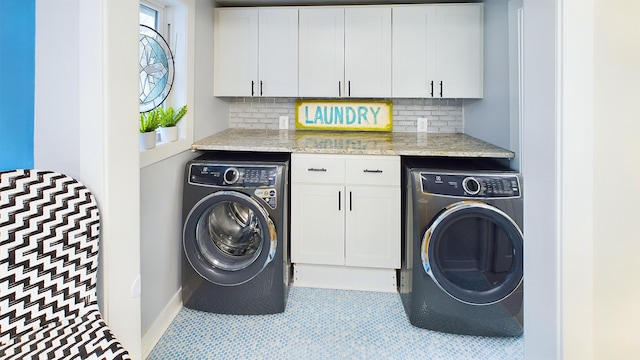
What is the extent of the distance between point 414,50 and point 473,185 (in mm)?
1333

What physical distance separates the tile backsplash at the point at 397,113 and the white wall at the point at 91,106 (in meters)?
2.17

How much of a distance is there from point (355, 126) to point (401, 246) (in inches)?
47.7

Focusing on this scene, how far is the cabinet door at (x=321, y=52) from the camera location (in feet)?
9.59

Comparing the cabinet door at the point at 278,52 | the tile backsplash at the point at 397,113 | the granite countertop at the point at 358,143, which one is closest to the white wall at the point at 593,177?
the granite countertop at the point at 358,143

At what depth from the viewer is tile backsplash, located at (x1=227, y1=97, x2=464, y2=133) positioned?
10.5 ft

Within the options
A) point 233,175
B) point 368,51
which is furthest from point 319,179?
point 368,51

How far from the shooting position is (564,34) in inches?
29.0

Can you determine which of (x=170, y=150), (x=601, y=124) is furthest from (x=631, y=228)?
(x=170, y=150)

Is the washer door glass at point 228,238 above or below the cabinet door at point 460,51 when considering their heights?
below

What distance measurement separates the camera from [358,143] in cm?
267

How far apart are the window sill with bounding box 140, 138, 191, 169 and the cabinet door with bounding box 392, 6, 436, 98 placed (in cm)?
165

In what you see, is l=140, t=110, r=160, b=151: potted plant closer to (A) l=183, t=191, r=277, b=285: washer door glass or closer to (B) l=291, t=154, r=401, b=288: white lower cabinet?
(A) l=183, t=191, r=277, b=285: washer door glass

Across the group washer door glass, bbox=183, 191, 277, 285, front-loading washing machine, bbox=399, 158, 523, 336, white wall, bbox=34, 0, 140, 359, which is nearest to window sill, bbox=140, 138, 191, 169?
washer door glass, bbox=183, 191, 277, 285

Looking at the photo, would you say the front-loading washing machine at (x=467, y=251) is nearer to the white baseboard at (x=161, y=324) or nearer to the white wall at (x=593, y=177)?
the white wall at (x=593, y=177)
